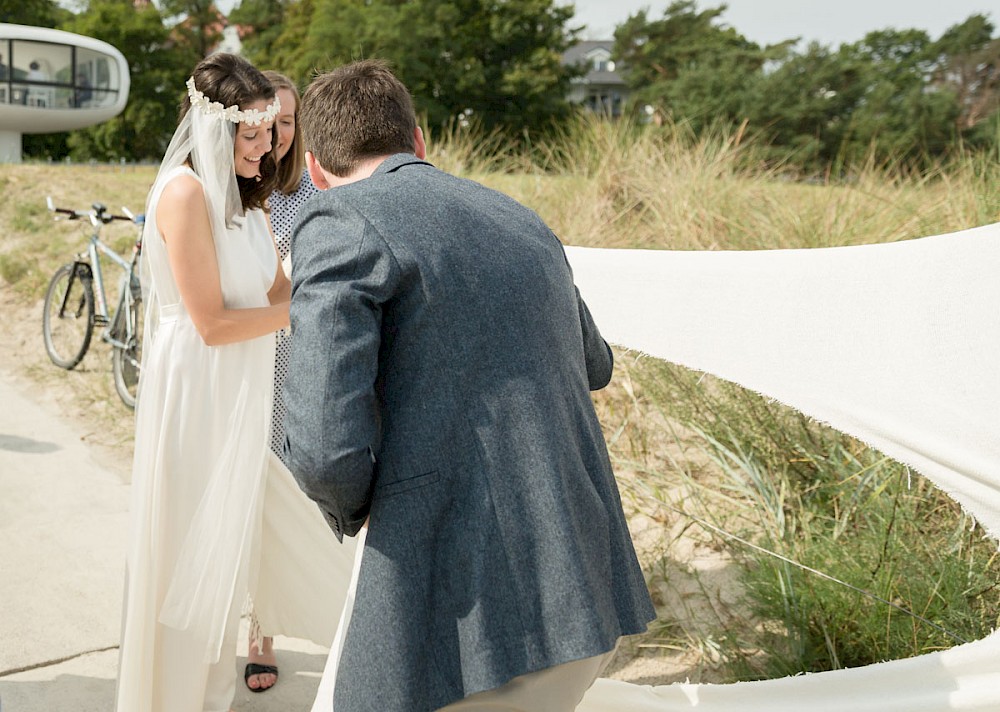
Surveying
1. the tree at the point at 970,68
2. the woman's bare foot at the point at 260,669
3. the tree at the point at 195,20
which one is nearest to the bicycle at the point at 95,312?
the woman's bare foot at the point at 260,669

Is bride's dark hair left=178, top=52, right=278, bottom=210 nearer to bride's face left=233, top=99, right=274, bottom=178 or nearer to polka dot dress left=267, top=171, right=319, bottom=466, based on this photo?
bride's face left=233, top=99, right=274, bottom=178

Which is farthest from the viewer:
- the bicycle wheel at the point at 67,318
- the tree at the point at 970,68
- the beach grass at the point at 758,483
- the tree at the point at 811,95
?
the tree at the point at 811,95

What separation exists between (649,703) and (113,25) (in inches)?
2001

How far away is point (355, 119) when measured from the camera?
5.46ft

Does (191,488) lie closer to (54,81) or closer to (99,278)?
(99,278)

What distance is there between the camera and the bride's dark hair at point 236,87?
2656mm

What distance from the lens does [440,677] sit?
62.3 inches

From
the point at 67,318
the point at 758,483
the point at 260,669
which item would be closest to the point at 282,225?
the point at 260,669

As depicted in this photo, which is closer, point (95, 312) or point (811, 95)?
point (95, 312)

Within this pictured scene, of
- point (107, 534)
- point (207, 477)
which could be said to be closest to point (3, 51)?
point (107, 534)

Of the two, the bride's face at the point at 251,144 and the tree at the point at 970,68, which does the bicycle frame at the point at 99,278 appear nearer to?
the bride's face at the point at 251,144

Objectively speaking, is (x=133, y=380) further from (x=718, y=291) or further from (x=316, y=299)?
(x=316, y=299)

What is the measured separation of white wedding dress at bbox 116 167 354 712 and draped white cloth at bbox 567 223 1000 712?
102 centimetres

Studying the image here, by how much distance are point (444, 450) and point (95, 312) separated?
639 centimetres
